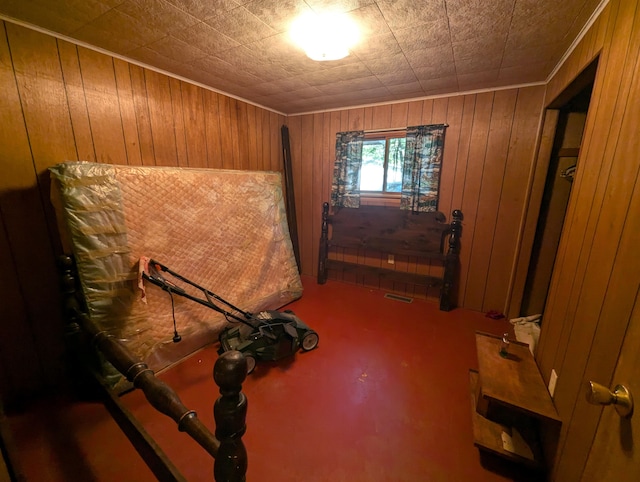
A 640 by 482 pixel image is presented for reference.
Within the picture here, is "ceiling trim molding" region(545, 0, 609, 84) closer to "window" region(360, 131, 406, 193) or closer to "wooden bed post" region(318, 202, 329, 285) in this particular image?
"window" region(360, 131, 406, 193)

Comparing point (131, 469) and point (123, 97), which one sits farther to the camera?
point (123, 97)

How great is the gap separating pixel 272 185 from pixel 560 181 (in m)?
2.87

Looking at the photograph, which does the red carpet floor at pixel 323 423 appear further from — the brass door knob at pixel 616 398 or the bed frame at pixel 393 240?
the brass door knob at pixel 616 398

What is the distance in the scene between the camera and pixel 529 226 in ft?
8.46

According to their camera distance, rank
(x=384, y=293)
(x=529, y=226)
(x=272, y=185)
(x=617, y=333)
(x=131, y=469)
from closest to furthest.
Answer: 1. (x=617, y=333)
2. (x=131, y=469)
3. (x=529, y=226)
4. (x=272, y=185)
5. (x=384, y=293)

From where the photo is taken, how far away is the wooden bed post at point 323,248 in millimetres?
3655

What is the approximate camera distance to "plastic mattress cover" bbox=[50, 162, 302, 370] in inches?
65.4

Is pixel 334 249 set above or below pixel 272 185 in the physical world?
below

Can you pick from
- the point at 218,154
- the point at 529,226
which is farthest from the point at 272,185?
the point at 529,226

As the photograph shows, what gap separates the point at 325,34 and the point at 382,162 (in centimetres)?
178

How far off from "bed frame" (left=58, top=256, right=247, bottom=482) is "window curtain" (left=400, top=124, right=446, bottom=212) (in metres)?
2.74

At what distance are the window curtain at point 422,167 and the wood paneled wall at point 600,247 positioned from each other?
144 cm

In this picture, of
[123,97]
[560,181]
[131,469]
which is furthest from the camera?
[560,181]

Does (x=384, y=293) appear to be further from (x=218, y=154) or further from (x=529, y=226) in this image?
(x=218, y=154)
